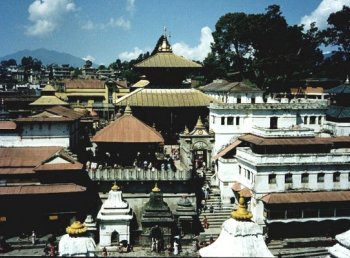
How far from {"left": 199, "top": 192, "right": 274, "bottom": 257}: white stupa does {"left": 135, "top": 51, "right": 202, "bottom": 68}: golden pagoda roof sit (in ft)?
122

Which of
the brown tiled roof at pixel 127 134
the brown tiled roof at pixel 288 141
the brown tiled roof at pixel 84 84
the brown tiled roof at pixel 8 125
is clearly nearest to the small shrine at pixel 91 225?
the brown tiled roof at pixel 127 134

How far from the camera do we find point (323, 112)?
5006 centimetres

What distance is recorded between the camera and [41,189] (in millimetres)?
33281

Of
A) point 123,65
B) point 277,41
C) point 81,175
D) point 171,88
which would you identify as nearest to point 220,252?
point 81,175

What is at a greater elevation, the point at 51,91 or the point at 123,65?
the point at 123,65

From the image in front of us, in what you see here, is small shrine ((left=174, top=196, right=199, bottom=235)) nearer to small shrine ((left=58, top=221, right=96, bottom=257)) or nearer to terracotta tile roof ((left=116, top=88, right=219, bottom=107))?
terracotta tile roof ((left=116, top=88, right=219, bottom=107))

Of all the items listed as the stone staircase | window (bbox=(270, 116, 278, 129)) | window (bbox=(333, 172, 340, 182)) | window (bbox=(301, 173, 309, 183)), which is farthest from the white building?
window (bbox=(333, 172, 340, 182))

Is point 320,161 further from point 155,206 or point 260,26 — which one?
point 260,26

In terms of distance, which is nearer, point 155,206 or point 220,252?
point 220,252

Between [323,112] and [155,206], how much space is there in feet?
87.3

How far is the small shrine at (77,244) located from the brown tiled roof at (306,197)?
23006 millimetres

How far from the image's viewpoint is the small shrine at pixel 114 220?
3216 cm

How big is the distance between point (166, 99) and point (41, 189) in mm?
19609

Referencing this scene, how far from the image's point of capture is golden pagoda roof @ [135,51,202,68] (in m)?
49.4
